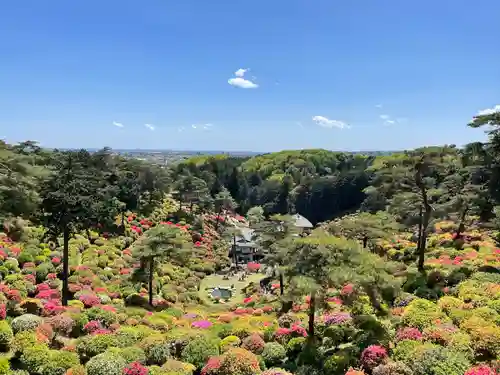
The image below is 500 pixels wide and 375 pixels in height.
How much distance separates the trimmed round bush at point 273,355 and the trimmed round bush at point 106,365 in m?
5.31

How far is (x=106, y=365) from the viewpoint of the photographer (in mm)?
13836

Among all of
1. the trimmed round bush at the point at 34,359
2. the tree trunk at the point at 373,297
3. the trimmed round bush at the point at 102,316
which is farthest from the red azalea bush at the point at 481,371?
the trimmed round bush at the point at 102,316

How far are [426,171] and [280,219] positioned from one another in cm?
1452

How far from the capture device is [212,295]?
4116cm

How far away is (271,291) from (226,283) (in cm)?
1090

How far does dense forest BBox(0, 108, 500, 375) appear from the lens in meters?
14.4

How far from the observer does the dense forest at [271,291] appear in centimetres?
1438

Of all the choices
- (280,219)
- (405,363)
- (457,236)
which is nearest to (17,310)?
(405,363)

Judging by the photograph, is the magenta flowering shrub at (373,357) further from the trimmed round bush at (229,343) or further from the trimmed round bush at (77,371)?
the trimmed round bush at (77,371)

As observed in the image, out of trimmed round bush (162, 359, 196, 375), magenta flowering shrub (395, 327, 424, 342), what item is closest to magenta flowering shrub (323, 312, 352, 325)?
magenta flowering shrub (395, 327, 424, 342)

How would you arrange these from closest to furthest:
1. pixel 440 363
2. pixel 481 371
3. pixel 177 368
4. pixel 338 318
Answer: pixel 481 371, pixel 440 363, pixel 177 368, pixel 338 318

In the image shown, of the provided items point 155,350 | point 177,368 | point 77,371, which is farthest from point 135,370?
point 77,371

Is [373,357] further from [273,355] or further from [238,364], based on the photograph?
[238,364]

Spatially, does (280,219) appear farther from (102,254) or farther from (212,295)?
(102,254)
